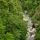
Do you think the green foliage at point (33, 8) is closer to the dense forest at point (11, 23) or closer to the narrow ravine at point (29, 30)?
the dense forest at point (11, 23)

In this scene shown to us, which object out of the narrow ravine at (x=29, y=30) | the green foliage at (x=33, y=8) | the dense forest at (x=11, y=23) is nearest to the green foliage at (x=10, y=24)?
the dense forest at (x=11, y=23)

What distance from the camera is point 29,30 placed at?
53.0ft

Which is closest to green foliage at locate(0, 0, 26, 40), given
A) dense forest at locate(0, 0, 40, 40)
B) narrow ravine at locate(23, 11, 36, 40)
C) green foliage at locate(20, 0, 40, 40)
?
dense forest at locate(0, 0, 40, 40)

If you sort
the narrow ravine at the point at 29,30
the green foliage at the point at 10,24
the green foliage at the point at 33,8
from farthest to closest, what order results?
the green foliage at the point at 33,8 < the narrow ravine at the point at 29,30 < the green foliage at the point at 10,24

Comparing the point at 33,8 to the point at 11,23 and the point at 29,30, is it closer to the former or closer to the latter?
the point at 29,30

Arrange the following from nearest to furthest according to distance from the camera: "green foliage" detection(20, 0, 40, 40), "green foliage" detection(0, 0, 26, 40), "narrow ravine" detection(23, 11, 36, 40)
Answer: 1. "green foliage" detection(0, 0, 26, 40)
2. "narrow ravine" detection(23, 11, 36, 40)
3. "green foliage" detection(20, 0, 40, 40)

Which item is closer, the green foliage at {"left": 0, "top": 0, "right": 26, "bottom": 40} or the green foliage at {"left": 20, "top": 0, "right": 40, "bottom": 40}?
the green foliage at {"left": 0, "top": 0, "right": 26, "bottom": 40}

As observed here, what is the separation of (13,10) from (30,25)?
2200 millimetres

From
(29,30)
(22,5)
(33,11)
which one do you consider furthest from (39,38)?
(22,5)

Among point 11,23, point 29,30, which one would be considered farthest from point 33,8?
point 11,23

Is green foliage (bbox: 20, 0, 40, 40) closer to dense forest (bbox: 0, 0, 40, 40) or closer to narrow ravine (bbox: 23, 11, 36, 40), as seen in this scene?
dense forest (bbox: 0, 0, 40, 40)

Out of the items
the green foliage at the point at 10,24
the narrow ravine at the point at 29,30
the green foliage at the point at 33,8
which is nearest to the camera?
the green foliage at the point at 10,24

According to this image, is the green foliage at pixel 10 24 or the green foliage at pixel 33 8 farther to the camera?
the green foliage at pixel 33 8

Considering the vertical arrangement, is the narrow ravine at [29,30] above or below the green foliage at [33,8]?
below
